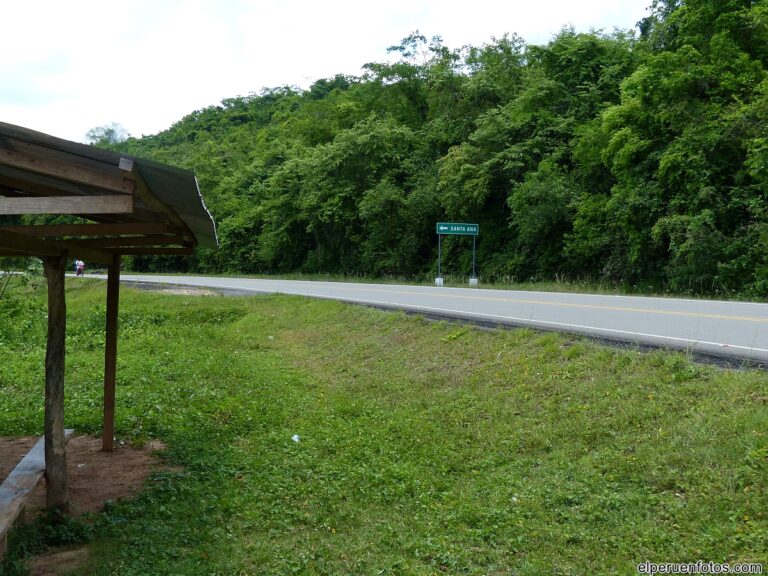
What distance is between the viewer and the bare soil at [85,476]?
454cm

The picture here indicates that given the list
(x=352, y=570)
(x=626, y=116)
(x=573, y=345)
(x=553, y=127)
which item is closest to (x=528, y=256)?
(x=553, y=127)

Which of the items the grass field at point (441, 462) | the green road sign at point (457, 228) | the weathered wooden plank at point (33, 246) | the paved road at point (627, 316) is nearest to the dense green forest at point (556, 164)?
the green road sign at point (457, 228)

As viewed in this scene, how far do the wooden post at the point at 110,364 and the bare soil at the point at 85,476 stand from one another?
175 mm

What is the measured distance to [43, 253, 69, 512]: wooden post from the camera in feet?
17.3

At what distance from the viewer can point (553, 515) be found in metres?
4.89

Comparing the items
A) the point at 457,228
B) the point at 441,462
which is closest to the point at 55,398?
the point at 441,462

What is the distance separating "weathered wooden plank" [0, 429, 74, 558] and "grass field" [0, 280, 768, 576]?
10.4 inches

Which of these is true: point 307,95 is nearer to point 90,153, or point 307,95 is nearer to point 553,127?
point 553,127

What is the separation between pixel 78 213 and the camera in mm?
4082

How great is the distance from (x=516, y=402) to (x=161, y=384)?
5.80 meters

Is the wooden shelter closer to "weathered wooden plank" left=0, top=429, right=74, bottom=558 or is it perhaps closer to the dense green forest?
"weathered wooden plank" left=0, top=429, right=74, bottom=558

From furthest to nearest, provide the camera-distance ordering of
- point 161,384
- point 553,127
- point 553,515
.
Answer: point 553,127
point 161,384
point 553,515

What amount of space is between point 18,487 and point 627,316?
31.9ft

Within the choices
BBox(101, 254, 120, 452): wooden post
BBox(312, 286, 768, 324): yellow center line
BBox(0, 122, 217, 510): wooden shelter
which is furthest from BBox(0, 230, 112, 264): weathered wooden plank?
BBox(312, 286, 768, 324): yellow center line
